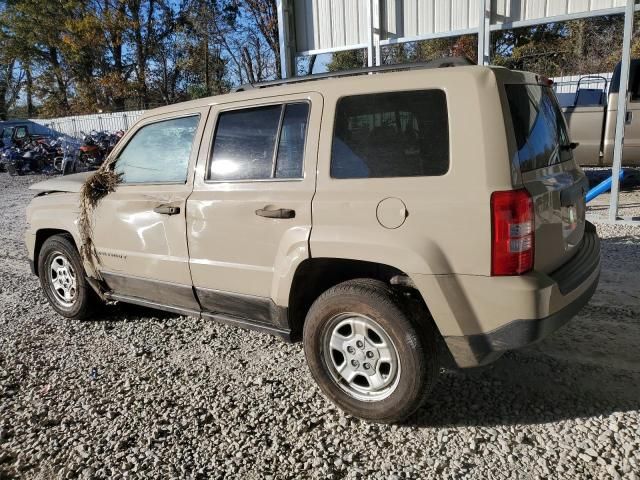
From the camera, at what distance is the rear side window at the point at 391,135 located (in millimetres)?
2609

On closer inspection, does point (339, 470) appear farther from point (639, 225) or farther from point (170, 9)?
point (170, 9)

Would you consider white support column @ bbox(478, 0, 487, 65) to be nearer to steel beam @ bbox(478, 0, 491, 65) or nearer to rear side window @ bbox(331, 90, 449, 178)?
steel beam @ bbox(478, 0, 491, 65)

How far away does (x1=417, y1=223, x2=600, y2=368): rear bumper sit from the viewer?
2.45 metres

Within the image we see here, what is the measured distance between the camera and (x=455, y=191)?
8.20 feet

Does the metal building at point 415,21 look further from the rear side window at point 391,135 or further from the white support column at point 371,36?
the rear side window at point 391,135

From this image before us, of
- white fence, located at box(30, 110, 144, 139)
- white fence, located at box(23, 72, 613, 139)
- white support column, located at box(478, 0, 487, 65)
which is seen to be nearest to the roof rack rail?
white support column, located at box(478, 0, 487, 65)

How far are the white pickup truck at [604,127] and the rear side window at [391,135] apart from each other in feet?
24.8

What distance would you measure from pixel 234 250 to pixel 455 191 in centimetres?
146

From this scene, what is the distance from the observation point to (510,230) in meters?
2.40

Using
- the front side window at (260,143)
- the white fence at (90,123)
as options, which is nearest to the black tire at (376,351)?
the front side window at (260,143)

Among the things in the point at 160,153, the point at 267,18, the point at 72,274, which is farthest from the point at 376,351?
the point at 267,18

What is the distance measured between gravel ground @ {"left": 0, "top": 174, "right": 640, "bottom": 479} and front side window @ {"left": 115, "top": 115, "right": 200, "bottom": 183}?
1.33 m

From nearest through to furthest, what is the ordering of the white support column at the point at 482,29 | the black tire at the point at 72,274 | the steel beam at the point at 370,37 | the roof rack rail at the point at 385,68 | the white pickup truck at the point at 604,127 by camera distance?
the roof rack rail at the point at 385,68
the black tire at the point at 72,274
the white support column at the point at 482,29
the steel beam at the point at 370,37
the white pickup truck at the point at 604,127

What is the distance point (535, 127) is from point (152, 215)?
8.47 ft
